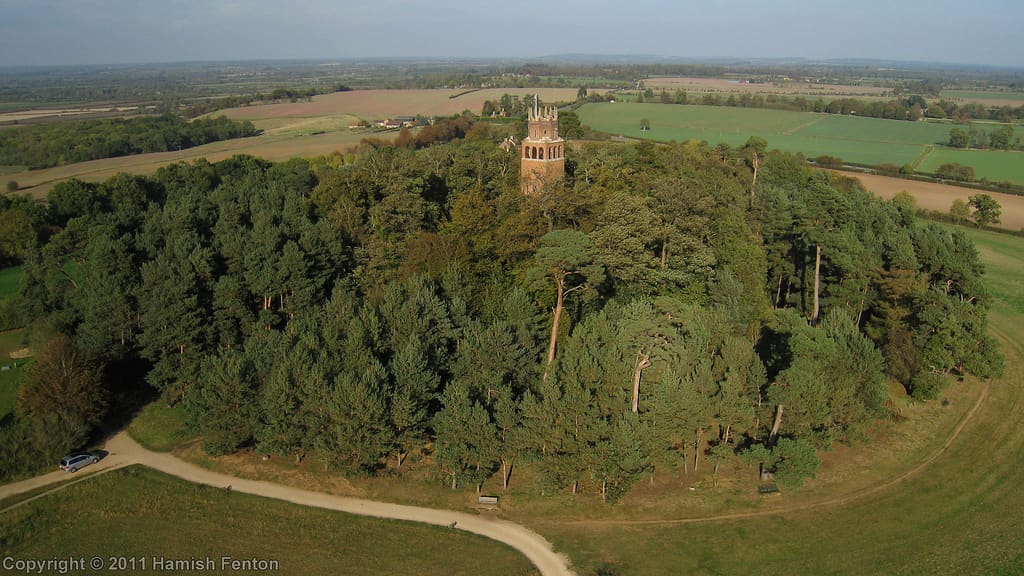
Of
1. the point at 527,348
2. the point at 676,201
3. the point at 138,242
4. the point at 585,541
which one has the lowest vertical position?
the point at 585,541

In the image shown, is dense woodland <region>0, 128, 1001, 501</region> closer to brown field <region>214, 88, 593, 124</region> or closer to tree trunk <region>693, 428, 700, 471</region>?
tree trunk <region>693, 428, 700, 471</region>

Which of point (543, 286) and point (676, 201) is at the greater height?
point (676, 201)

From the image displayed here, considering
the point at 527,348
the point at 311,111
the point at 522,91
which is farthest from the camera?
the point at 522,91

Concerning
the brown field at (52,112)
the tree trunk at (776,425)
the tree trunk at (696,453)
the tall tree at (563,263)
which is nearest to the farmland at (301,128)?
the brown field at (52,112)

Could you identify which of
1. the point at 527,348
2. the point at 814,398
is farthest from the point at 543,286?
the point at 814,398

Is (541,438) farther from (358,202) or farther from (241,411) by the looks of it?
(358,202)

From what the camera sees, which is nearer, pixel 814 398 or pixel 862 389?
pixel 814 398

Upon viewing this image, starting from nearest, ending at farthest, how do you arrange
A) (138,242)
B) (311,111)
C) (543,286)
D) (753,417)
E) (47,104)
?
1. (753,417)
2. (543,286)
3. (138,242)
4. (311,111)
5. (47,104)

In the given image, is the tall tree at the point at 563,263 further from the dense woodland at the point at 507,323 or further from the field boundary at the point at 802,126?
the field boundary at the point at 802,126
